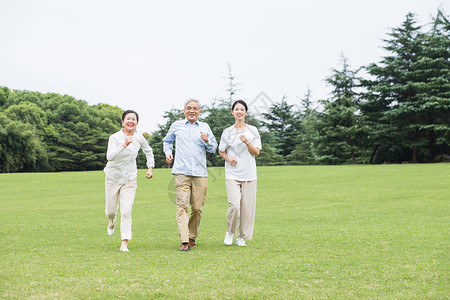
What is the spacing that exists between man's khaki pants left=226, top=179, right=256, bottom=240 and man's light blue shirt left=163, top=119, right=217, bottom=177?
0.56 meters

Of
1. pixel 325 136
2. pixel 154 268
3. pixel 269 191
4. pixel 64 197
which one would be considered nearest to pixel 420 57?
pixel 325 136

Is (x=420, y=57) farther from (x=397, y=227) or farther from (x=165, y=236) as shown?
(x=165, y=236)

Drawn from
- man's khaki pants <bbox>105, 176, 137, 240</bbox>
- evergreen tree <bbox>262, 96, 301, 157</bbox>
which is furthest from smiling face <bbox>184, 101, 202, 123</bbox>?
evergreen tree <bbox>262, 96, 301, 157</bbox>

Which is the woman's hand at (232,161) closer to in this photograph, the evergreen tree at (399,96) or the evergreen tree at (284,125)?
the evergreen tree at (399,96)

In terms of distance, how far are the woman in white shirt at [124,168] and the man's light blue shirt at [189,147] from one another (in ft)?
1.74

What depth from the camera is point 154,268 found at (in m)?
5.79

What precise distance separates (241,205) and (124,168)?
2126 millimetres

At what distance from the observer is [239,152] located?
311 inches

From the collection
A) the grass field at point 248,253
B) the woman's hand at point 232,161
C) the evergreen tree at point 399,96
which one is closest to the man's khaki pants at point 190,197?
the grass field at point 248,253

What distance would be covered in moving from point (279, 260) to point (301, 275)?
98cm

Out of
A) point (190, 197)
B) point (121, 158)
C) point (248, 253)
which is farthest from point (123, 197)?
point (248, 253)

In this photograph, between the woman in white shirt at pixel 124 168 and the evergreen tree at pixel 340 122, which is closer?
the woman in white shirt at pixel 124 168

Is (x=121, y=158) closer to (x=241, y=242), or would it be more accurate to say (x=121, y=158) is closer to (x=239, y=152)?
Answer: (x=239, y=152)

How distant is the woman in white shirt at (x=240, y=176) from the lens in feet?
25.6
